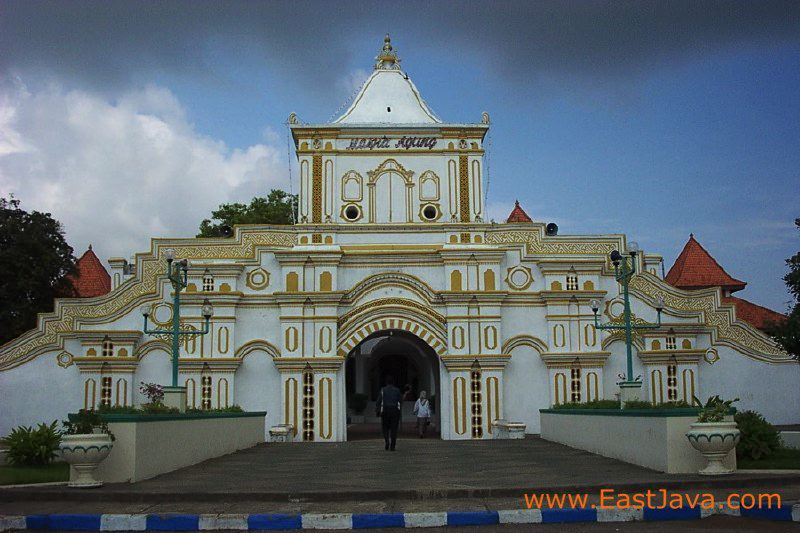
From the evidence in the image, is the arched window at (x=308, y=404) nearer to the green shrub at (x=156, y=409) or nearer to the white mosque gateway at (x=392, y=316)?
the white mosque gateway at (x=392, y=316)

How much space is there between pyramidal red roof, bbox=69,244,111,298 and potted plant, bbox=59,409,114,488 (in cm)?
2781

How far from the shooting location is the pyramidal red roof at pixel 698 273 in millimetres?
37000

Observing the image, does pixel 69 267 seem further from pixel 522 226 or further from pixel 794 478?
pixel 794 478

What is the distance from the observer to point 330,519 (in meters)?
10.4

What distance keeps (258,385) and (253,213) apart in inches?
671

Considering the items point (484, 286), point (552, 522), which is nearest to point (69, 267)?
point (484, 286)

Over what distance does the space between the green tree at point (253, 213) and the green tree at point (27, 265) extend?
12.9 m

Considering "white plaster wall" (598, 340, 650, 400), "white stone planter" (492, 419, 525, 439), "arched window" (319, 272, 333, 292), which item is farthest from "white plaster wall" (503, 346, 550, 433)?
"arched window" (319, 272, 333, 292)

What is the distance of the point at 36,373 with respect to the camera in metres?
27.9

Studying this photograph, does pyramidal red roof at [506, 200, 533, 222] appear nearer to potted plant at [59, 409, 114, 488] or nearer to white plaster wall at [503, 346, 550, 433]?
white plaster wall at [503, 346, 550, 433]

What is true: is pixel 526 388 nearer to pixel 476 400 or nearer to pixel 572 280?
pixel 476 400

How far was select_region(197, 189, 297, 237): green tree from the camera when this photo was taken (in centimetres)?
4322

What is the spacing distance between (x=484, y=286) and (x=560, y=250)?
2.98 m

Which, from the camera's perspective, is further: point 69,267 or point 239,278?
point 69,267
